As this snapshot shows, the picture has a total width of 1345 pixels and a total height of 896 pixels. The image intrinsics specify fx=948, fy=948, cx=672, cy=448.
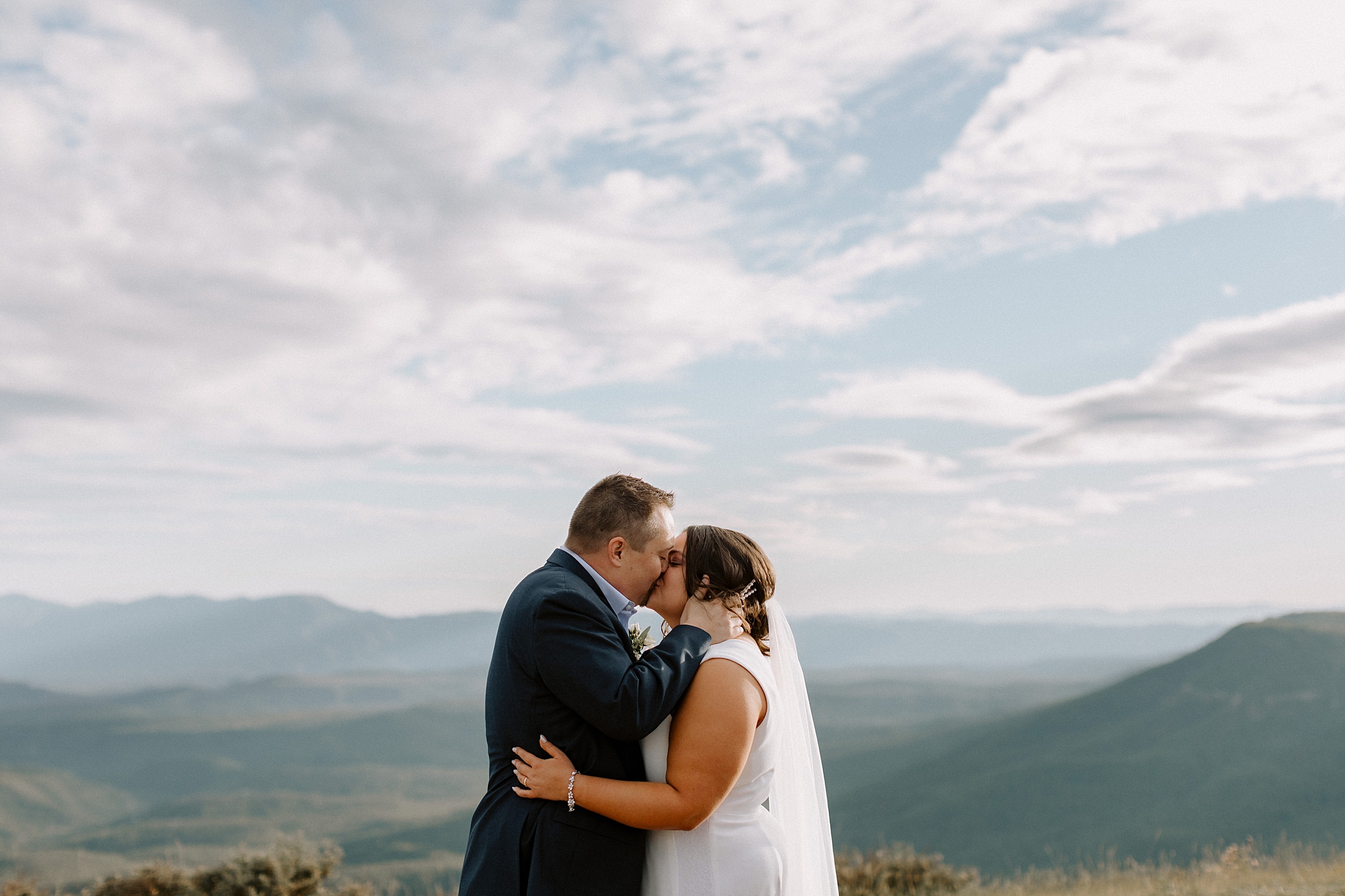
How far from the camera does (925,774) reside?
15812 centimetres

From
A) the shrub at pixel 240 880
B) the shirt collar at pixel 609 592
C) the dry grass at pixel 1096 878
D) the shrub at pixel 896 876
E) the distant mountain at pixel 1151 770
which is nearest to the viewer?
the shirt collar at pixel 609 592

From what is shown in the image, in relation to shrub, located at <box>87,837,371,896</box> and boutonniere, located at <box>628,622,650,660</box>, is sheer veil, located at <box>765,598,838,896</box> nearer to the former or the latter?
boutonniere, located at <box>628,622,650,660</box>

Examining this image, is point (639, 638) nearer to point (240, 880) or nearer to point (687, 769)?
point (687, 769)

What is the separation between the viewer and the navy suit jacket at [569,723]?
4.72m

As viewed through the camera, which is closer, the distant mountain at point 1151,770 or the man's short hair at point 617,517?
the man's short hair at point 617,517

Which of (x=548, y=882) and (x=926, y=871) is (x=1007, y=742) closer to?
(x=926, y=871)

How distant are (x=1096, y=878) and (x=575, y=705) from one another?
16770 millimetres

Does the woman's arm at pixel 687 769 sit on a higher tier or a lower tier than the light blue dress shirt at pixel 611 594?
lower

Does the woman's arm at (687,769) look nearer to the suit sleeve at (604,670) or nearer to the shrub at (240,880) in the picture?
the suit sleeve at (604,670)

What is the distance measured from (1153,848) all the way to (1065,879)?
98205mm

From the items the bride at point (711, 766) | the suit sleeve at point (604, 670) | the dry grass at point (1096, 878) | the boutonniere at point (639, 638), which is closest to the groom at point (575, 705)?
the suit sleeve at point (604, 670)

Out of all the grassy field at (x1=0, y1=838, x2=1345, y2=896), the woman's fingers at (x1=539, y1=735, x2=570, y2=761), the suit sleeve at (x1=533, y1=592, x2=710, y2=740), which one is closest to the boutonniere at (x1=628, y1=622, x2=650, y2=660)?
the suit sleeve at (x1=533, y1=592, x2=710, y2=740)

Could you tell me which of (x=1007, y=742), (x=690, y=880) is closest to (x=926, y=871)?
(x=690, y=880)

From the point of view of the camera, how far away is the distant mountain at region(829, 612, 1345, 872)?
362 ft
